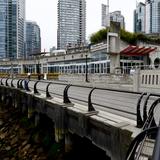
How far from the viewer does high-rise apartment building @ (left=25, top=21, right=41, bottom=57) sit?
168 meters

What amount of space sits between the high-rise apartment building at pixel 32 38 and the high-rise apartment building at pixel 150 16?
57.5 metres

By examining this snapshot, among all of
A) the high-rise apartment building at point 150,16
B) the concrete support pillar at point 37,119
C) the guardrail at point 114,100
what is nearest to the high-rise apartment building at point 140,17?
the high-rise apartment building at point 150,16

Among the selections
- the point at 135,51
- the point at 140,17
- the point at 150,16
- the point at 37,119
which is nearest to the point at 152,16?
the point at 150,16

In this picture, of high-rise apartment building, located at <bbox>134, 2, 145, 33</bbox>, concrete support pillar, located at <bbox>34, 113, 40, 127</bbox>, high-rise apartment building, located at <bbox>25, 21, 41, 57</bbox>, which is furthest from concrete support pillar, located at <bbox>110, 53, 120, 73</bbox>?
high-rise apartment building, located at <bbox>25, 21, 41, 57</bbox>

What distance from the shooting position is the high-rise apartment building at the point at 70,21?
502 feet

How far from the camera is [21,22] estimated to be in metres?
144

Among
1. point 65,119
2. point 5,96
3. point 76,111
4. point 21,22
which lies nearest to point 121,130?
point 76,111

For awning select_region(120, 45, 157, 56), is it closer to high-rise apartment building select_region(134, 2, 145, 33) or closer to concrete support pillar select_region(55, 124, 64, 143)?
concrete support pillar select_region(55, 124, 64, 143)

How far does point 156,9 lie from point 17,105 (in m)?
109

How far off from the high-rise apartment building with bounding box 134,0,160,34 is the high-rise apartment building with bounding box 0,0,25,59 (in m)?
49.6

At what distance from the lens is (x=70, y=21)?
154 m

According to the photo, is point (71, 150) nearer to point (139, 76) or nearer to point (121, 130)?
point (121, 130)

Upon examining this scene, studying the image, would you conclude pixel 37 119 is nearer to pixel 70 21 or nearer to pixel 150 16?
pixel 150 16

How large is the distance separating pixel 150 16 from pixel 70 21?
40543mm
